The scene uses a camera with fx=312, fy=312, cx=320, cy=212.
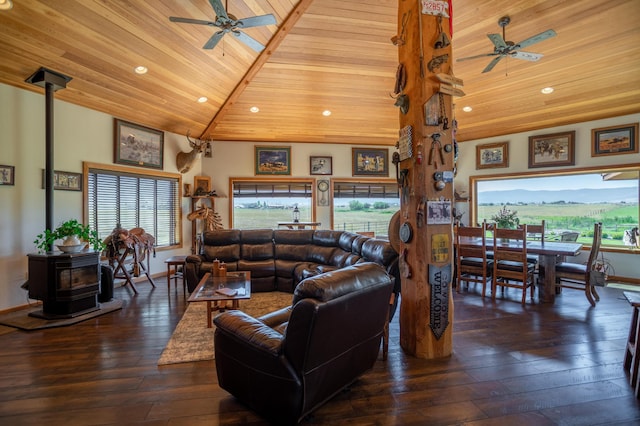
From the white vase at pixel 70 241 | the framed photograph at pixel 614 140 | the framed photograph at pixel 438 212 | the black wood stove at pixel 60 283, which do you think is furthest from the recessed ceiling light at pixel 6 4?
the framed photograph at pixel 614 140

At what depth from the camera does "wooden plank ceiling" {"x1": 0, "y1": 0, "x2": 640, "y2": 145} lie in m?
Result: 3.79

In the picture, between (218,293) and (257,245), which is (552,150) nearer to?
(257,245)

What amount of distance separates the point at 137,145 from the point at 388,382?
5.86 meters

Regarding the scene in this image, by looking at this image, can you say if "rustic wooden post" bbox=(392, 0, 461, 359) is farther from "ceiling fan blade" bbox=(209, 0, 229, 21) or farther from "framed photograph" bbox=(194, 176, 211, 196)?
"framed photograph" bbox=(194, 176, 211, 196)

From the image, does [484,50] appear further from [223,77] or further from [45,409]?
[45,409]

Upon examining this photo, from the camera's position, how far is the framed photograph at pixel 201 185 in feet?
23.0

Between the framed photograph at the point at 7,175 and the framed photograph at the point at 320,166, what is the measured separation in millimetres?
5258

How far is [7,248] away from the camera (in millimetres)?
4090

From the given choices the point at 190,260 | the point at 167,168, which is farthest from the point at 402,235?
the point at 167,168

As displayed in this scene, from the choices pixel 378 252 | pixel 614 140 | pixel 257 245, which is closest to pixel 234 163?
pixel 257 245

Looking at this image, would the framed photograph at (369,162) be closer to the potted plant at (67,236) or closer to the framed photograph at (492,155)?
the framed photograph at (492,155)

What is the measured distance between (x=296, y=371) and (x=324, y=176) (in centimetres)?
624

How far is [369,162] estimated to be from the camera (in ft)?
26.1

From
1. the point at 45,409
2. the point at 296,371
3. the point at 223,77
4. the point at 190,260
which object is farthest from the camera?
the point at 223,77
